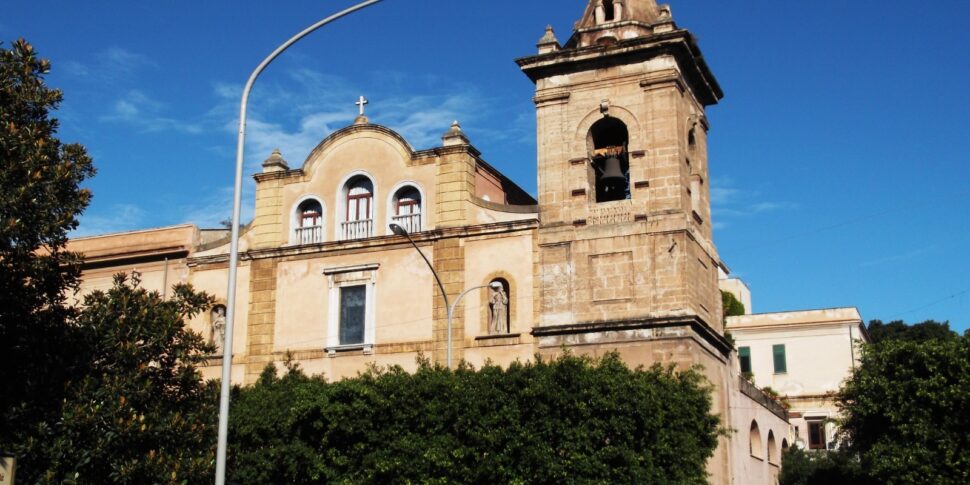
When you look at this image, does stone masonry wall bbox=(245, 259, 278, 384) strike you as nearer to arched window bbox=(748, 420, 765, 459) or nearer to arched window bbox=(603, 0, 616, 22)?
arched window bbox=(603, 0, 616, 22)

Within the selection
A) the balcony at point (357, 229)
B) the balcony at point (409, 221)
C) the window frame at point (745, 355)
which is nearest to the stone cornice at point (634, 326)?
the balcony at point (409, 221)

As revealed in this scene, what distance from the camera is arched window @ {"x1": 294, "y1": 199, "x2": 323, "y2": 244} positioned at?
3359 centimetres

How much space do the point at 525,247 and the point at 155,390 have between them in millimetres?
12975

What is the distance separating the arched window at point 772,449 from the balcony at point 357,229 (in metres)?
14.5

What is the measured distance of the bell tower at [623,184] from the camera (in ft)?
96.4

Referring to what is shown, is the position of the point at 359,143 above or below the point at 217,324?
above

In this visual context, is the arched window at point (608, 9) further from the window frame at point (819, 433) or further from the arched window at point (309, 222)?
the window frame at point (819, 433)

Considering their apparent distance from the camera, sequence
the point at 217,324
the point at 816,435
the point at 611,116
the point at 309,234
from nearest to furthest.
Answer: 1. the point at 611,116
2. the point at 309,234
3. the point at 217,324
4. the point at 816,435

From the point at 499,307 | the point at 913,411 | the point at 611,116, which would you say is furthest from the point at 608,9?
the point at 913,411

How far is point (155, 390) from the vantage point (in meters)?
20.0

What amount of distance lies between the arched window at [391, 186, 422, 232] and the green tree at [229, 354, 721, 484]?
631 centimetres

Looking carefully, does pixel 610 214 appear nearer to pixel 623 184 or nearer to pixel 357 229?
pixel 623 184

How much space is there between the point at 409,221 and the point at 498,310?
12.4 feet

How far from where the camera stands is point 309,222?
111 feet
